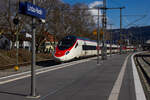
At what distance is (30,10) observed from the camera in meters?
7.59

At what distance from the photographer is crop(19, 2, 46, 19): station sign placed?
24.3 ft

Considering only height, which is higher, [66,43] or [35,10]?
[35,10]

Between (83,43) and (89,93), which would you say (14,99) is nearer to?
(89,93)

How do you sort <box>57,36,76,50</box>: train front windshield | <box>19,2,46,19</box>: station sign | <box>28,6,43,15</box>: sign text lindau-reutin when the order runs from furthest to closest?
<box>57,36,76,50</box>: train front windshield < <box>28,6,43,15</box>: sign text lindau-reutin < <box>19,2,46,19</box>: station sign

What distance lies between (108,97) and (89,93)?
→ 0.91m

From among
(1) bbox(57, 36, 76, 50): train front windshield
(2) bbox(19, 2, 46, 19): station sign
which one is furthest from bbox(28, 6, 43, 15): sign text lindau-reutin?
(1) bbox(57, 36, 76, 50): train front windshield

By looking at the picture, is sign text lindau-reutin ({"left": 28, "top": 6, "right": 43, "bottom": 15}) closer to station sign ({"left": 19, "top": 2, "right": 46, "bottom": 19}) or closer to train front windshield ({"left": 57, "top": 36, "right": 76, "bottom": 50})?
station sign ({"left": 19, "top": 2, "right": 46, "bottom": 19})

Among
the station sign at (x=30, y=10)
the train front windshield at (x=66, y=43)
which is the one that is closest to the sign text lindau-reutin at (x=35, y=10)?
the station sign at (x=30, y=10)

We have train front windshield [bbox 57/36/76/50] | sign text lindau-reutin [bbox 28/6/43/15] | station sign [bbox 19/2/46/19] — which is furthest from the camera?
train front windshield [bbox 57/36/76/50]

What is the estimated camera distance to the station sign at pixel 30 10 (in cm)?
740

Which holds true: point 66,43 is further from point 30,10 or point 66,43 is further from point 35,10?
point 30,10

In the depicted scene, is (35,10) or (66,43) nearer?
(35,10)

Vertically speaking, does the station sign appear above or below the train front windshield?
above

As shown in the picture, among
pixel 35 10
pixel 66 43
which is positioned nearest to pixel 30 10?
pixel 35 10
